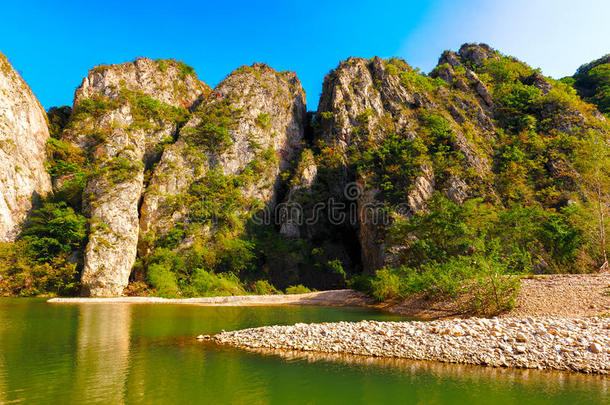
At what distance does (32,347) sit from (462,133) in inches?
1739

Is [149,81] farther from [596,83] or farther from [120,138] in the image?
[596,83]

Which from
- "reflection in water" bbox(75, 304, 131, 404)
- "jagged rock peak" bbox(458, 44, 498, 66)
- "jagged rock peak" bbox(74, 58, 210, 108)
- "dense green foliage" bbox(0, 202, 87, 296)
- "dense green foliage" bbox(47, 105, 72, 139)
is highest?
"jagged rock peak" bbox(458, 44, 498, 66)

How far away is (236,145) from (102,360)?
39582 millimetres

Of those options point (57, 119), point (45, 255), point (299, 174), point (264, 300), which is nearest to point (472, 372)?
point (264, 300)

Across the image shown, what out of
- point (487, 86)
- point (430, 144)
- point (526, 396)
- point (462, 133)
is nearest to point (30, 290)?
point (526, 396)

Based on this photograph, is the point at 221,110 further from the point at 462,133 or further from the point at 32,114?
the point at 462,133

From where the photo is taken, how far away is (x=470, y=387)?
674 centimetres

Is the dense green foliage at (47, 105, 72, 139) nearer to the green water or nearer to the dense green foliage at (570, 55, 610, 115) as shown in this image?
the green water

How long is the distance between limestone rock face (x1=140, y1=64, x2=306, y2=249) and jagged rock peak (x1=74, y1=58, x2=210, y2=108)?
8.36 m

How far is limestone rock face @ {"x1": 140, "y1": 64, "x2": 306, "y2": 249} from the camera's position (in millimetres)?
39094

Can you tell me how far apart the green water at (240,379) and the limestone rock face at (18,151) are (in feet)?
104

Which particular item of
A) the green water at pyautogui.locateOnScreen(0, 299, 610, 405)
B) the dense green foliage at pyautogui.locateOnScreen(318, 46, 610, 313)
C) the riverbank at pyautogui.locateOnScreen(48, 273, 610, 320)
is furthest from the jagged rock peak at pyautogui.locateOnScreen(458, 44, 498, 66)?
the green water at pyautogui.locateOnScreen(0, 299, 610, 405)

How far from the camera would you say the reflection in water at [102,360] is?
6509mm

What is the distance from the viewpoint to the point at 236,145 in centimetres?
4609
